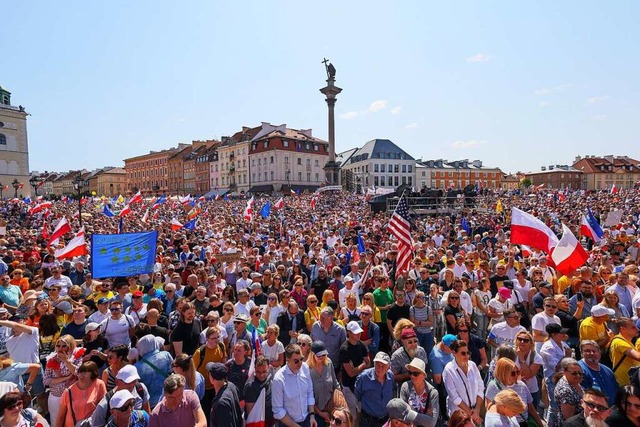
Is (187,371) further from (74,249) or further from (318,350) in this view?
(74,249)

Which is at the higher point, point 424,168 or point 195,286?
point 424,168

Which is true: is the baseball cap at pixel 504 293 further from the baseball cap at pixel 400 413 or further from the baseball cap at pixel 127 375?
the baseball cap at pixel 127 375

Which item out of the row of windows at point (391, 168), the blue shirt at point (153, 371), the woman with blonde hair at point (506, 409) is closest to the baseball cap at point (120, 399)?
the blue shirt at point (153, 371)

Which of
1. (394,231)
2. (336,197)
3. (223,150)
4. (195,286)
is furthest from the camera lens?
(223,150)

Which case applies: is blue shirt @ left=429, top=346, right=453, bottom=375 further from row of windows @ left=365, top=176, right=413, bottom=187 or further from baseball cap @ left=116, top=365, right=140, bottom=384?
row of windows @ left=365, top=176, right=413, bottom=187

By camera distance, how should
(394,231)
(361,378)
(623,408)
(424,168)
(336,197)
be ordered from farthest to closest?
(424,168) < (336,197) < (394,231) < (361,378) < (623,408)

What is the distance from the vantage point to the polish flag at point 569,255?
8211 millimetres

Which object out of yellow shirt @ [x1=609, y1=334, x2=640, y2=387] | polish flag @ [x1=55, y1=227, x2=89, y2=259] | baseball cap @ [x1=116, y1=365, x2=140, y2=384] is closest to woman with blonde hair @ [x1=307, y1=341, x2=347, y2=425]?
baseball cap @ [x1=116, y1=365, x2=140, y2=384]

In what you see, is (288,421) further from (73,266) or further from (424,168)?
(424,168)

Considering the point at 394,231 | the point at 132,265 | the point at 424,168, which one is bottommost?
the point at 132,265

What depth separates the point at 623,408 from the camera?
12.1 feet

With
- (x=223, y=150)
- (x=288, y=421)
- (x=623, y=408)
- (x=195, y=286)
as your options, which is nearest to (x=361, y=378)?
(x=288, y=421)

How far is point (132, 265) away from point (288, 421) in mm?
5875

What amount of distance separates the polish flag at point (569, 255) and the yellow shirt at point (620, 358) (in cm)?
340
